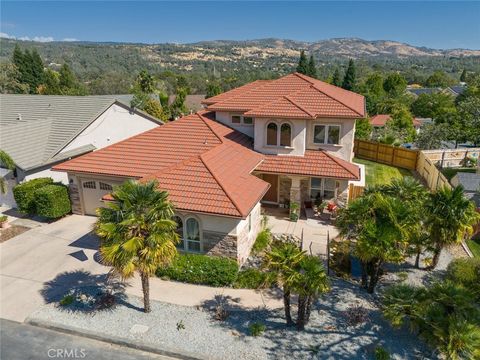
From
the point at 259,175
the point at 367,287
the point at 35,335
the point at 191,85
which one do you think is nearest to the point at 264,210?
the point at 259,175

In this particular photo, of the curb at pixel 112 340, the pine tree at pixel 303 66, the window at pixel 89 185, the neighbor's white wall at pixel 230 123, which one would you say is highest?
the pine tree at pixel 303 66

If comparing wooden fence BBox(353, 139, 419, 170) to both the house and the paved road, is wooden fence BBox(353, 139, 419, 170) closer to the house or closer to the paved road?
the house

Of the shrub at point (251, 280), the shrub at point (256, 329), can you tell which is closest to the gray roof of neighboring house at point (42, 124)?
the shrub at point (251, 280)

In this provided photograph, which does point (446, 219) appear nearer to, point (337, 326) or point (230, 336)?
point (337, 326)

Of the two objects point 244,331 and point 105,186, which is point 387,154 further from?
point 244,331

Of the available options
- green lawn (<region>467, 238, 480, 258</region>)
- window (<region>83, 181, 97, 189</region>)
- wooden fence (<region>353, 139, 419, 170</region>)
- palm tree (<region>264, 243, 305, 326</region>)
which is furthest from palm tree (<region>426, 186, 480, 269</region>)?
wooden fence (<region>353, 139, 419, 170</region>)

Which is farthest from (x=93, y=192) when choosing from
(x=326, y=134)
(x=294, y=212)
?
(x=326, y=134)

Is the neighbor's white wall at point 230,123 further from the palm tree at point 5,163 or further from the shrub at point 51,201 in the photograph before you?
the palm tree at point 5,163
